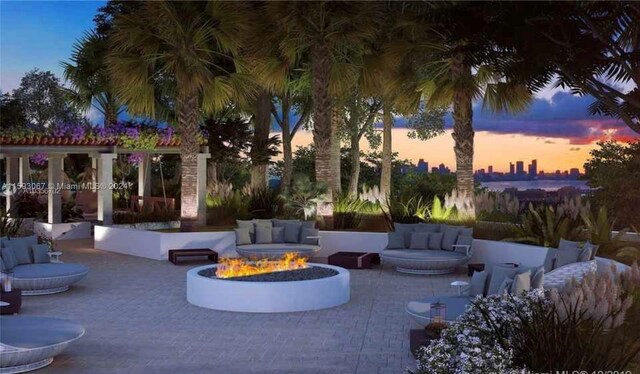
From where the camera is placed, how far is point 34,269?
11.4 metres

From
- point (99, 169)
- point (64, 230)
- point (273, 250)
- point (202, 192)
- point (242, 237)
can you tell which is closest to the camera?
point (273, 250)

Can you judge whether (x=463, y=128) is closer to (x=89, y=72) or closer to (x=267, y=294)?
(x=267, y=294)

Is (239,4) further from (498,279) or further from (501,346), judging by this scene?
(501,346)

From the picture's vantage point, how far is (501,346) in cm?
523

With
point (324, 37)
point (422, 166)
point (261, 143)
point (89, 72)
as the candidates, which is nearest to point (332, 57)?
point (324, 37)

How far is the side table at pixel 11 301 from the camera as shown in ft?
31.2

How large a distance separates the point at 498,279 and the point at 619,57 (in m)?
5.35

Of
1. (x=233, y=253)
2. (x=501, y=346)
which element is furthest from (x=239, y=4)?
(x=501, y=346)

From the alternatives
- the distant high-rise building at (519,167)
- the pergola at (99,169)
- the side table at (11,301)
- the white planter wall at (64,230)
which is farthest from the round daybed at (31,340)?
the distant high-rise building at (519,167)

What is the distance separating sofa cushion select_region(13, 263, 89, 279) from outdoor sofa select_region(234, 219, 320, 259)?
3.79 meters

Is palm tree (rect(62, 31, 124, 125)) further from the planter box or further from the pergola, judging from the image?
the planter box

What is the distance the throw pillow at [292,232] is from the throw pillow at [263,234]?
0.34 m

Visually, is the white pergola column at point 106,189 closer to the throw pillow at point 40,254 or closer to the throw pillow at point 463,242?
the throw pillow at point 40,254

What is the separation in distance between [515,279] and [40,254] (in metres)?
7.94
